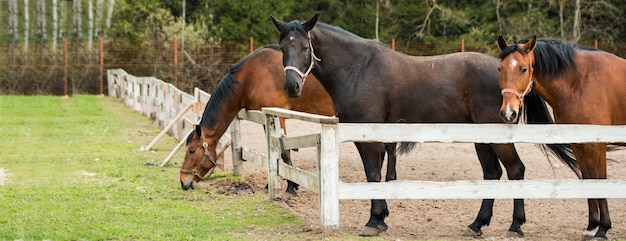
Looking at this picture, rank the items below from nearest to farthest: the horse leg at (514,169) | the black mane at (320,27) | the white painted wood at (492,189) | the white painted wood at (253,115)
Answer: the white painted wood at (492,189) → the horse leg at (514,169) → the black mane at (320,27) → the white painted wood at (253,115)

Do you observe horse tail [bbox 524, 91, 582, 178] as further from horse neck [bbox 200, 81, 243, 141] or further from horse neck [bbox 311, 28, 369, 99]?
horse neck [bbox 200, 81, 243, 141]

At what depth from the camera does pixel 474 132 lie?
6.73 metres

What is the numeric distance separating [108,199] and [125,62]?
2191 centimetres

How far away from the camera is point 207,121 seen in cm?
993

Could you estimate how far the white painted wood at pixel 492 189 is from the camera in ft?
22.0

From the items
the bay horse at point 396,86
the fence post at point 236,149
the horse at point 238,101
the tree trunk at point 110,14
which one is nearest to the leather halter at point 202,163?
the horse at point 238,101

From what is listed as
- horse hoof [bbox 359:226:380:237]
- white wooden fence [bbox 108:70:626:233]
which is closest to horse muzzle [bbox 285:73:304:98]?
white wooden fence [bbox 108:70:626:233]

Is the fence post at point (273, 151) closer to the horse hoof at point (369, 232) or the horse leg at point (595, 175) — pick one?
the horse hoof at point (369, 232)

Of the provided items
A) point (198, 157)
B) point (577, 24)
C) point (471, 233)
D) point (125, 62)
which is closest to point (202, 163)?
point (198, 157)

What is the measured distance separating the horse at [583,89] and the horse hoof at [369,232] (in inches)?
63.2

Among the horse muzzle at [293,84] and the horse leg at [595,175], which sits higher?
the horse muzzle at [293,84]

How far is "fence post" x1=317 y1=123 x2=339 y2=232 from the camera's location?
6626 mm

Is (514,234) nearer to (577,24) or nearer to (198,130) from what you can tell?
(198,130)

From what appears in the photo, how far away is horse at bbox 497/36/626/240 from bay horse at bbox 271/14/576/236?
1.59 ft
